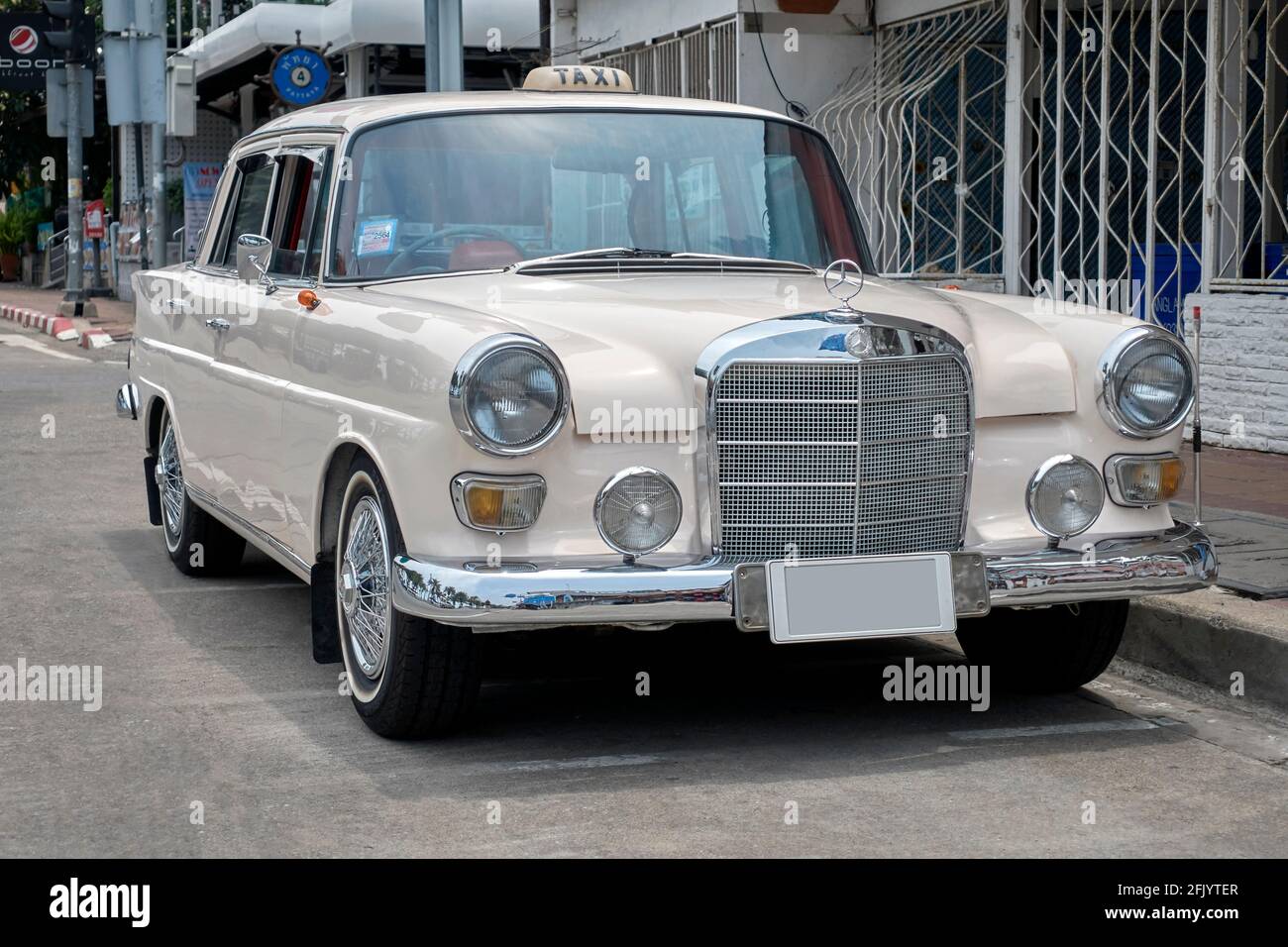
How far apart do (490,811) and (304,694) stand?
4.46ft

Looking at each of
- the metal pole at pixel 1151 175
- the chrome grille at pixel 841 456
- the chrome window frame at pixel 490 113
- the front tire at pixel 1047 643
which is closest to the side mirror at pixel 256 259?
the chrome window frame at pixel 490 113

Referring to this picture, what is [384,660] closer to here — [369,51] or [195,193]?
[369,51]

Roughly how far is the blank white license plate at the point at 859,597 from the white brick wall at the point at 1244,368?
5.56 m

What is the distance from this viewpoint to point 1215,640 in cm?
562

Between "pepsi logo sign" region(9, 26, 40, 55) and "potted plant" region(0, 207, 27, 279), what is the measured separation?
14.0 feet

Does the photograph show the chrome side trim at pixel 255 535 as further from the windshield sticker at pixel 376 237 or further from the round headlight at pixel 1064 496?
the round headlight at pixel 1064 496

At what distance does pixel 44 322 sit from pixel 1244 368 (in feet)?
57.6

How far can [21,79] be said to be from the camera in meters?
34.5

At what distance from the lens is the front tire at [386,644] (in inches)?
183

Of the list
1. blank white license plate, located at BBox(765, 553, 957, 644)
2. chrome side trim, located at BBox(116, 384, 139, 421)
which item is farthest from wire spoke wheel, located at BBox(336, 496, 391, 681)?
chrome side trim, located at BBox(116, 384, 139, 421)

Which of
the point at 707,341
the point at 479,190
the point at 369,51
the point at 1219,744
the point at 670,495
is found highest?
the point at 369,51

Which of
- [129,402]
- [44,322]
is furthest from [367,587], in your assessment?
[44,322]
